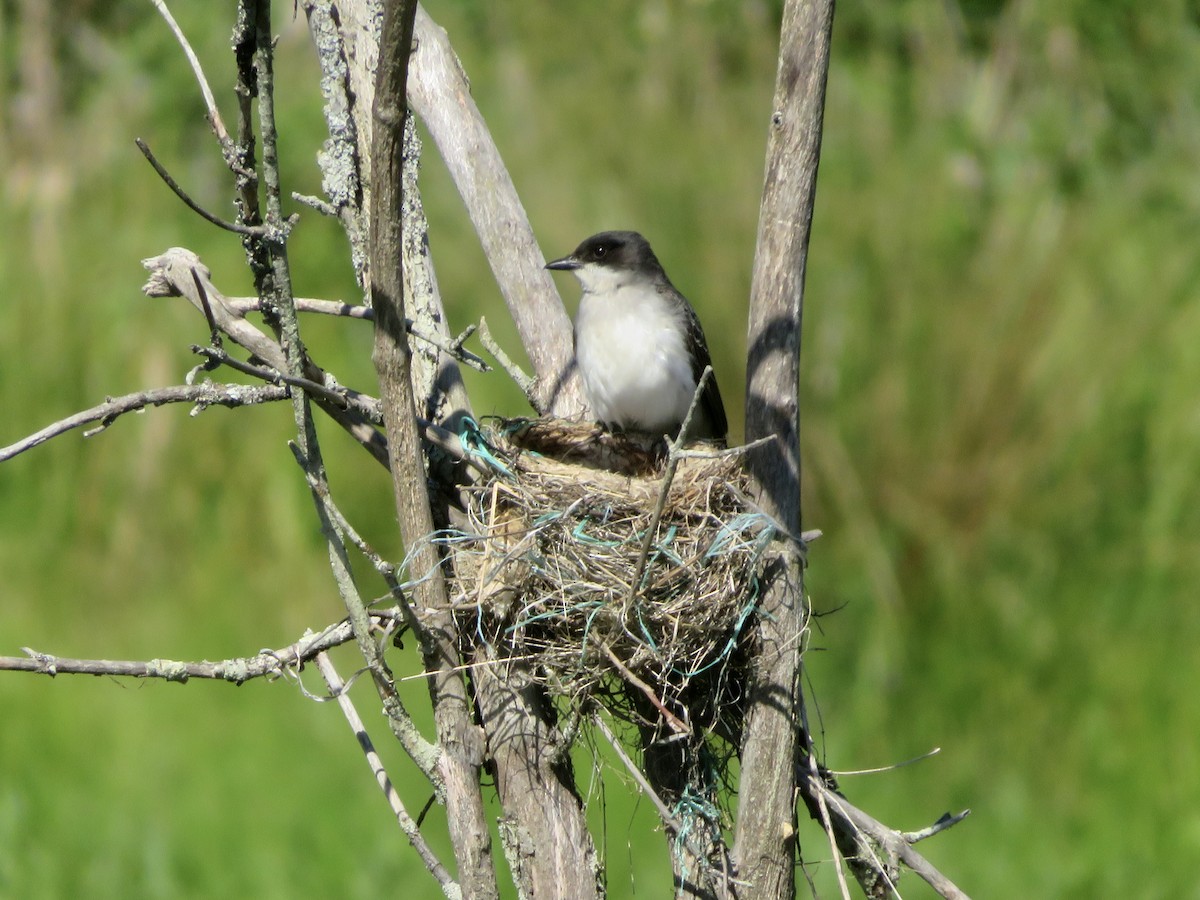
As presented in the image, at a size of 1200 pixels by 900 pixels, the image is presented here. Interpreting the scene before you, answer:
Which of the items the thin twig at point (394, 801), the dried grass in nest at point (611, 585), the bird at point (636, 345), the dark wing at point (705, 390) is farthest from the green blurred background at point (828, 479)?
the thin twig at point (394, 801)

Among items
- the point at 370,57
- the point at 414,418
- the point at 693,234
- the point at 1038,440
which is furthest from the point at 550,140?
the point at 414,418

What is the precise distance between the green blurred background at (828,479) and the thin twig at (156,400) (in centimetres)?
431

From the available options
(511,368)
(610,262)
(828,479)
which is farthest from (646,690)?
(828,479)

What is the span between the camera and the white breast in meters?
4.57

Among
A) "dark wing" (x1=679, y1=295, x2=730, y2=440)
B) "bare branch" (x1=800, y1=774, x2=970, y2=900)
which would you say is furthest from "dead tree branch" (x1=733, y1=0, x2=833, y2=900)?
"dark wing" (x1=679, y1=295, x2=730, y2=440)

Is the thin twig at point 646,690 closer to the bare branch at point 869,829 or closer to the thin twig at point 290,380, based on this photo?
the bare branch at point 869,829

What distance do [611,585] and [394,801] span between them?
2.84 feet

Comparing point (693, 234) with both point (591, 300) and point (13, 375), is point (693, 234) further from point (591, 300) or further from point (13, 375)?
point (13, 375)

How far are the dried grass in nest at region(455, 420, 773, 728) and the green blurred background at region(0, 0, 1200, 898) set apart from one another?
3225 mm

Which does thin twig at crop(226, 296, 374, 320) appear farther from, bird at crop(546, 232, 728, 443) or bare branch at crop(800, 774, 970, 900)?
bird at crop(546, 232, 728, 443)

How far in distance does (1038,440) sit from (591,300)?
3.59 metres

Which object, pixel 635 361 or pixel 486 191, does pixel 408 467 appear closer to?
pixel 486 191

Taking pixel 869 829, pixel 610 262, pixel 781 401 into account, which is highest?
pixel 610 262

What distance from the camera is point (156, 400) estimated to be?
2.56 meters
